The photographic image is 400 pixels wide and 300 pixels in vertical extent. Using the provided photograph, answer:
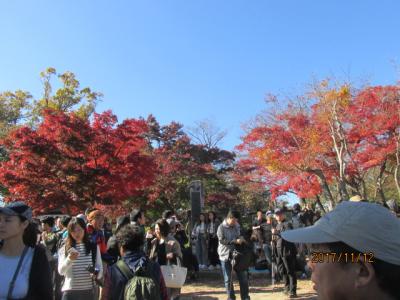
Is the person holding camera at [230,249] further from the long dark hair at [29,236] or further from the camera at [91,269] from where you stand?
the long dark hair at [29,236]

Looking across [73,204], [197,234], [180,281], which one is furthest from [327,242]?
[73,204]

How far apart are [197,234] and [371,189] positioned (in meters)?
19.8

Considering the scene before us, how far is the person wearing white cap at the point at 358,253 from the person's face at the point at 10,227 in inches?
91.8

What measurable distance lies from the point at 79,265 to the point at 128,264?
127cm

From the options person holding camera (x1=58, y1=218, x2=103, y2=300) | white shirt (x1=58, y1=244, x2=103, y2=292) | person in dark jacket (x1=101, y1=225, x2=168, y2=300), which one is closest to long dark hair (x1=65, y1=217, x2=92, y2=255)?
person holding camera (x1=58, y1=218, x2=103, y2=300)

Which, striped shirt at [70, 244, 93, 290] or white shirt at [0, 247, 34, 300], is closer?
white shirt at [0, 247, 34, 300]

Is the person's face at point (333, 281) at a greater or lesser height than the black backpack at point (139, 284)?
greater

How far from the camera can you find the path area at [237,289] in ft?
24.8

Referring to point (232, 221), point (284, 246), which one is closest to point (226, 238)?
point (232, 221)

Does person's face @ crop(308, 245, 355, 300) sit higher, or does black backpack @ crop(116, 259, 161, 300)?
person's face @ crop(308, 245, 355, 300)

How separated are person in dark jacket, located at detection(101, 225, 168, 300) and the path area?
485cm

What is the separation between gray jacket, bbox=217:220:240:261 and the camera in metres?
7.00

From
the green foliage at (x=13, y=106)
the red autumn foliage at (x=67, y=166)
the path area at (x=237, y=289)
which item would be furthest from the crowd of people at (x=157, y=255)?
the green foliage at (x=13, y=106)

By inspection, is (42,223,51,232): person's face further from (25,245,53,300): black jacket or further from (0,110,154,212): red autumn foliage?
(0,110,154,212): red autumn foliage
